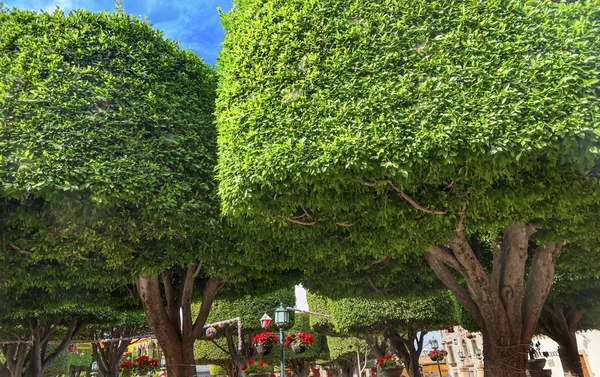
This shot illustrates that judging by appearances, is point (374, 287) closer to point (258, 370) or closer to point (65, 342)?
point (258, 370)

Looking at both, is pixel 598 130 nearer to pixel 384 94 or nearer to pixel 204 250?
pixel 384 94

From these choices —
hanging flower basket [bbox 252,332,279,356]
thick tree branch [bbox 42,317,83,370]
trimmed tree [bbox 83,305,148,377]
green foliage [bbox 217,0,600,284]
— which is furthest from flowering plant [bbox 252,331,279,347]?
trimmed tree [bbox 83,305,148,377]

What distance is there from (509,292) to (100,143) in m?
8.29

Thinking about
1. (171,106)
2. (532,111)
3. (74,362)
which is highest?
(171,106)

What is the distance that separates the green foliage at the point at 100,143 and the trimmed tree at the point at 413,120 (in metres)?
1.31

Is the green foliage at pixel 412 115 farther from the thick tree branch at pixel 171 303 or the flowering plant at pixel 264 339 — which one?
the flowering plant at pixel 264 339

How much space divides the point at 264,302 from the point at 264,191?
16860mm

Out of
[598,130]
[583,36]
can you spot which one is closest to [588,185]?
[598,130]

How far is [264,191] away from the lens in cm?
608

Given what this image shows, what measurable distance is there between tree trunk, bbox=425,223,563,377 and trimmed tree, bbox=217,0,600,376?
0.25 feet

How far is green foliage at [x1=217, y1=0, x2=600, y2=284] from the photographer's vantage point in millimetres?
5109

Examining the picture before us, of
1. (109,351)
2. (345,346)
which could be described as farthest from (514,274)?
(345,346)

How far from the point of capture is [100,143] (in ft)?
22.0

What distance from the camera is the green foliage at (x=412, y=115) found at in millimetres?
5109
